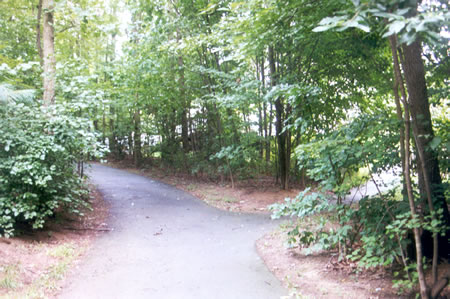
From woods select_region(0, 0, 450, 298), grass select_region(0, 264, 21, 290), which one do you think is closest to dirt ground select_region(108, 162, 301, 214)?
woods select_region(0, 0, 450, 298)

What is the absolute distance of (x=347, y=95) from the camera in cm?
647

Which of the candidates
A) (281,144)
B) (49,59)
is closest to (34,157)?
(49,59)

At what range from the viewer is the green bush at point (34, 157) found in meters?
5.70

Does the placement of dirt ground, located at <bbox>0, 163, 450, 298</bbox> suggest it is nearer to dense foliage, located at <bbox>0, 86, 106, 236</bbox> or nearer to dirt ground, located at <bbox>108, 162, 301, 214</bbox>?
dense foliage, located at <bbox>0, 86, 106, 236</bbox>

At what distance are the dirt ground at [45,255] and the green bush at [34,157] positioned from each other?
341 mm

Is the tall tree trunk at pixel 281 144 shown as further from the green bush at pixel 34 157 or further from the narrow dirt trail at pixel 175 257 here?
the green bush at pixel 34 157

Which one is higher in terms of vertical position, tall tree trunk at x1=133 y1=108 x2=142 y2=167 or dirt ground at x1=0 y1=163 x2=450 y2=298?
tall tree trunk at x1=133 y1=108 x2=142 y2=167

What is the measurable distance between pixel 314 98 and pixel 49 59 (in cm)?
590

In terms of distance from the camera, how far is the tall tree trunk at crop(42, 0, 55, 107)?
711 cm

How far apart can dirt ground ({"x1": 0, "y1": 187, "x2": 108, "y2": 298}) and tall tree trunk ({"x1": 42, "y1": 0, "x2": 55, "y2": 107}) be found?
2.74 metres

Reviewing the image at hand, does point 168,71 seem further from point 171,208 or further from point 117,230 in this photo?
point 117,230

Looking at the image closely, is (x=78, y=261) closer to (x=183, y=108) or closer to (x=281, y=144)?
(x=281, y=144)

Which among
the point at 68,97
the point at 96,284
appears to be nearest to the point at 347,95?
the point at 96,284

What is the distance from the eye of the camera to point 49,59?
736cm
